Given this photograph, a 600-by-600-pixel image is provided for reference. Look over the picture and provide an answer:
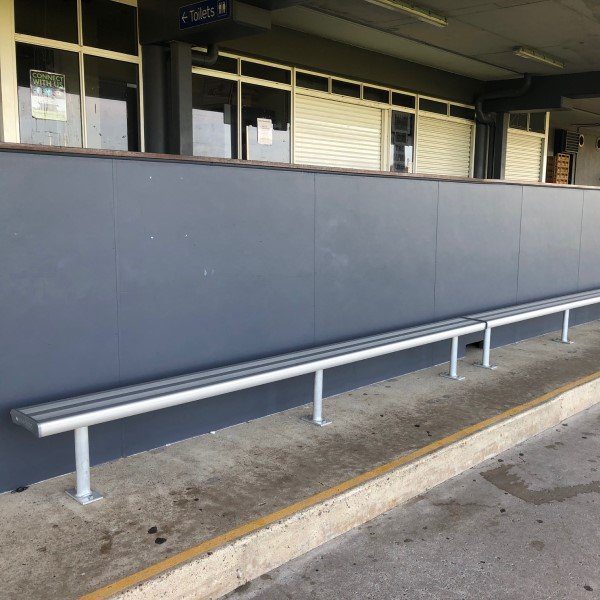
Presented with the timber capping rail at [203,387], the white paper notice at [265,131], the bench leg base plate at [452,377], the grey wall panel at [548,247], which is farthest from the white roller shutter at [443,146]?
the timber capping rail at [203,387]

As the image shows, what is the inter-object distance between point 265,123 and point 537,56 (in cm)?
537

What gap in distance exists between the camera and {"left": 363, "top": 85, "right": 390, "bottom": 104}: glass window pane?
1178 centimetres

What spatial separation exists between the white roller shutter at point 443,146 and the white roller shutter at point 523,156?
1511 mm

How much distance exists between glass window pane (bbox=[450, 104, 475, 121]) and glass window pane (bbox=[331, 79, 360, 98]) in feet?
10.7

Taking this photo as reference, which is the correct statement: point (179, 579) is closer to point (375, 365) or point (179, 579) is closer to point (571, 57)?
point (375, 365)

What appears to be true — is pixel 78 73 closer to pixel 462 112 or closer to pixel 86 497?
pixel 86 497

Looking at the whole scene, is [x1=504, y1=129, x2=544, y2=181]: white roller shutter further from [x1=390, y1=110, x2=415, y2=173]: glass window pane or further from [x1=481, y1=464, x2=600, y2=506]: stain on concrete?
[x1=481, y1=464, x2=600, y2=506]: stain on concrete

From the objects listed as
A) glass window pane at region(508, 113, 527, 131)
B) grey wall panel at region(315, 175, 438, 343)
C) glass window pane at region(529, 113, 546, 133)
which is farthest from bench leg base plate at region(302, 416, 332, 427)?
glass window pane at region(529, 113, 546, 133)

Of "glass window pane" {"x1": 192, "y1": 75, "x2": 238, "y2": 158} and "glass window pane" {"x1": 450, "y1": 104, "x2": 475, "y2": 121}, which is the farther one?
"glass window pane" {"x1": 450, "y1": 104, "x2": 475, "y2": 121}

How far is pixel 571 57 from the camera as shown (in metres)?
12.3

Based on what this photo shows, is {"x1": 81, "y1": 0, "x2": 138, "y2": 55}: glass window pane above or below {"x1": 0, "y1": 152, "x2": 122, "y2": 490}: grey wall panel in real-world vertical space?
above

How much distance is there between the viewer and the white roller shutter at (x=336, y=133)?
10.8 m

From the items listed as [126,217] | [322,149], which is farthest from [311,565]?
[322,149]

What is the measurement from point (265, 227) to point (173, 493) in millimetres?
Result: 1782
